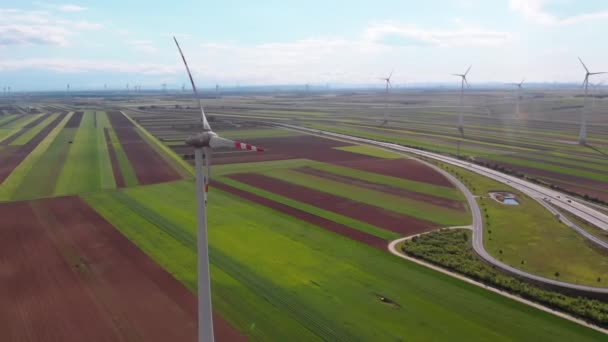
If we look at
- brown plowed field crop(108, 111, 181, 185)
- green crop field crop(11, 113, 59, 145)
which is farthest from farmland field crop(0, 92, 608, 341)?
green crop field crop(11, 113, 59, 145)

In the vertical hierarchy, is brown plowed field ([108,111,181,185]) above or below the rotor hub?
below

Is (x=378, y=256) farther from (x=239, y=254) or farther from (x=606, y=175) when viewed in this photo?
(x=606, y=175)

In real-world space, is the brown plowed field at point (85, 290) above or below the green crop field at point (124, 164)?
below

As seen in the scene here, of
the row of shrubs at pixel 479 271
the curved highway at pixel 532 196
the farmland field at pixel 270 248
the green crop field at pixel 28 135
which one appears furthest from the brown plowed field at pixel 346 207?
the green crop field at pixel 28 135

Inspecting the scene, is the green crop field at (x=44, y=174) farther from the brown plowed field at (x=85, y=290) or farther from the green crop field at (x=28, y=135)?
the brown plowed field at (x=85, y=290)

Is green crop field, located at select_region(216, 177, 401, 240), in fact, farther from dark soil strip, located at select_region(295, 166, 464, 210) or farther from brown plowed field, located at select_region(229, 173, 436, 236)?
dark soil strip, located at select_region(295, 166, 464, 210)

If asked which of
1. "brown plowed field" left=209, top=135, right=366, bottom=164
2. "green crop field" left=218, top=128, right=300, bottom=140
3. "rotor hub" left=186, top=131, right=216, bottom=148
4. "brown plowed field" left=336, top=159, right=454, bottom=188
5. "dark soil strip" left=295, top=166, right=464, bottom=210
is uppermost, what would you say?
"rotor hub" left=186, top=131, right=216, bottom=148

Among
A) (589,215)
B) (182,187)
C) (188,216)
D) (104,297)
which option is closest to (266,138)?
(182,187)
